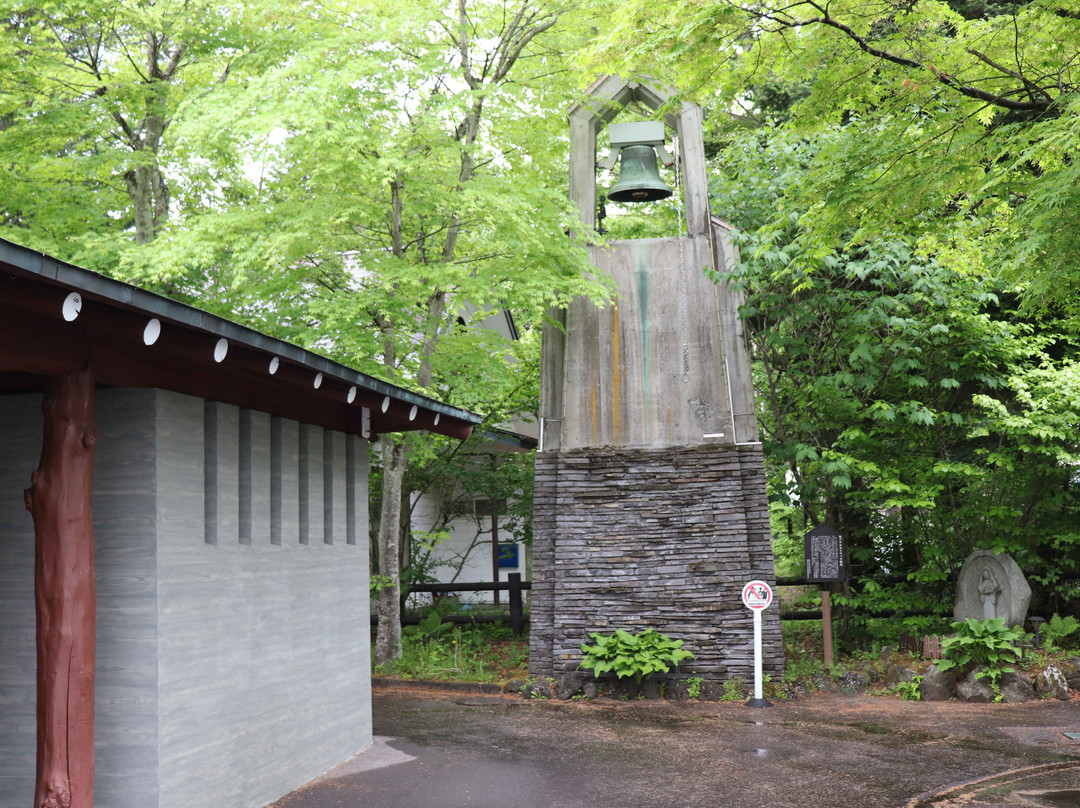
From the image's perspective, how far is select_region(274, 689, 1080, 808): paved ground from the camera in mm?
7320

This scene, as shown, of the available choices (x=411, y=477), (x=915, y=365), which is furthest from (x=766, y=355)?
(x=411, y=477)

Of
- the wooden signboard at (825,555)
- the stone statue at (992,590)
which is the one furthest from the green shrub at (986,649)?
the wooden signboard at (825,555)

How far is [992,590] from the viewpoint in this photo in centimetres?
1365

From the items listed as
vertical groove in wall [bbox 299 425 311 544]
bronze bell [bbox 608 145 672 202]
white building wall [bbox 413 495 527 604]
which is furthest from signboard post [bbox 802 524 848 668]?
vertical groove in wall [bbox 299 425 311 544]

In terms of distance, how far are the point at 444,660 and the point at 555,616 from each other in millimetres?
2365

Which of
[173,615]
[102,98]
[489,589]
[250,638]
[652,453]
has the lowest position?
[489,589]

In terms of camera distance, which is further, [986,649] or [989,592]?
[989,592]

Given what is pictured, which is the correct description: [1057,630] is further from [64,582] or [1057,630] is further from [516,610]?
[64,582]

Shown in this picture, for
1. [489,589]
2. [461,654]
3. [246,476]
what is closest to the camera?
[246,476]

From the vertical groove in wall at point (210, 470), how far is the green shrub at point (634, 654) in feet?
21.6

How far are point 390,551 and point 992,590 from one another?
844 centimetres

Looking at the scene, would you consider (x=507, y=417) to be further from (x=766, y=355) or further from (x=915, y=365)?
(x=915, y=365)

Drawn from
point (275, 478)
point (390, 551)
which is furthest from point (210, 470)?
point (390, 551)

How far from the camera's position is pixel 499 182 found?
40.1ft
